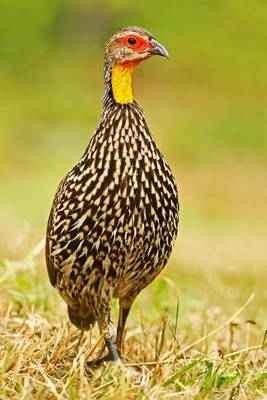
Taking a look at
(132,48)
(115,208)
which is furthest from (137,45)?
(115,208)

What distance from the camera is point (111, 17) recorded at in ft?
159

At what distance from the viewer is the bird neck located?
569 centimetres

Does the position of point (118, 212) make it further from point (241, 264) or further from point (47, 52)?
point (47, 52)

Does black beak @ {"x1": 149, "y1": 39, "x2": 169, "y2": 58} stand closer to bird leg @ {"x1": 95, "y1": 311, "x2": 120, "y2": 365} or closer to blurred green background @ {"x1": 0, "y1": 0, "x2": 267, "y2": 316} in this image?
bird leg @ {"x1": 95, "y1": 311, "x2": 120, "y2": 365}

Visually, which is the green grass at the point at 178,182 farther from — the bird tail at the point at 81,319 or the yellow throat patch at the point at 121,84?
the yellow throat patch at the point at 121,84

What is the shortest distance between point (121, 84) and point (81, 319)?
123 centimetres

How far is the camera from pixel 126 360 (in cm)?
598

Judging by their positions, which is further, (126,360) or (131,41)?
(126,360)

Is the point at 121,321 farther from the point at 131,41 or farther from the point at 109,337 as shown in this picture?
the point at 131,41

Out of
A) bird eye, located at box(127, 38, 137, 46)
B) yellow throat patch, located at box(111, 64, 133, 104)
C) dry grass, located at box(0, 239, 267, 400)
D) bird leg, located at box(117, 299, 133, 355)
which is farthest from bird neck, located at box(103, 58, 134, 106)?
bird leg, located at box(117, 299, 133, 355)

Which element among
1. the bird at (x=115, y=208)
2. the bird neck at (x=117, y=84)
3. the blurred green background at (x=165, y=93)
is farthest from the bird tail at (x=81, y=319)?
the blurred green background at (x=165, y=93)

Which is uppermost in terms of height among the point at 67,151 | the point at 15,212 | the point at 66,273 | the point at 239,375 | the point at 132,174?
the point at 67,151

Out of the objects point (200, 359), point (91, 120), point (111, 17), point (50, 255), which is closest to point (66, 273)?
point (50, 255)

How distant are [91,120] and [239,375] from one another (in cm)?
3449
